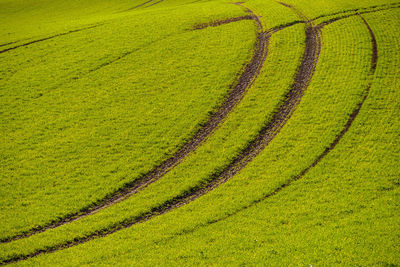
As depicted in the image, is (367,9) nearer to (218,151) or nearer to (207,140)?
(207,140)

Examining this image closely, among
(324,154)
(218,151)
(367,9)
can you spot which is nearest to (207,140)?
(218,151)

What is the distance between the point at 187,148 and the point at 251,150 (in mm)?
5327

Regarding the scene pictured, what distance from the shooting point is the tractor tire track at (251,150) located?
65.2 ft

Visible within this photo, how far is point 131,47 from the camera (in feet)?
134

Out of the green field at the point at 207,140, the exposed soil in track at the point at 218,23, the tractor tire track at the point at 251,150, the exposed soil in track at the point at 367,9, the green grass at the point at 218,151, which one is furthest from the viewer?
the exposed soil in track at the point at 218,23

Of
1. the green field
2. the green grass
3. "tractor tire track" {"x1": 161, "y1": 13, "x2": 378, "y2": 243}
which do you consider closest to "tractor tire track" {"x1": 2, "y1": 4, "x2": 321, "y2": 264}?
the green field

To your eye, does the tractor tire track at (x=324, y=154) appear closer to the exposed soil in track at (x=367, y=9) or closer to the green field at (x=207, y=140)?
the green field at (x=207, y=140)

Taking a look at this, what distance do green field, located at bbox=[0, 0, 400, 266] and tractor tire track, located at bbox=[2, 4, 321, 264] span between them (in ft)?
0.46

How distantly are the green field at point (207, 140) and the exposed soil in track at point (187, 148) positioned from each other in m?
0.15

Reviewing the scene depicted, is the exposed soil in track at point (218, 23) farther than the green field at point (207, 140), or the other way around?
the exposed soil in track at point (218, 23)

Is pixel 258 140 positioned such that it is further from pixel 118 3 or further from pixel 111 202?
pixel 118 3

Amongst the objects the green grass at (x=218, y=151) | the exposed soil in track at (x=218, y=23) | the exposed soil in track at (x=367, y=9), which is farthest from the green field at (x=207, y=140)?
the exposed soil in track at (x=218, y=23)

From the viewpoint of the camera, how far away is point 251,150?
2533cm

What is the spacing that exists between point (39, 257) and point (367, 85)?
30.3 m
